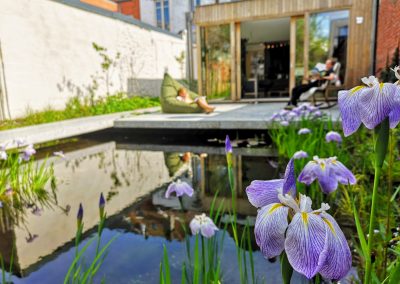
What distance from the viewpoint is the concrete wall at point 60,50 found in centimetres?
622

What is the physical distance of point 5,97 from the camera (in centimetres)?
605

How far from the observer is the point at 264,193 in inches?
20.8

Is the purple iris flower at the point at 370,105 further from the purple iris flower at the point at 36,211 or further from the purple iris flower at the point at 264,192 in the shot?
the purple iris flower at the point at 36,211

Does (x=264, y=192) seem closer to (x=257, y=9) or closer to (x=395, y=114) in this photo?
(x=395, y=114)

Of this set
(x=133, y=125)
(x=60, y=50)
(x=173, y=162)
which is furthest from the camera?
(x=60, y=50)

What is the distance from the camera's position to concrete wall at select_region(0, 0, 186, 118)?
622 cm

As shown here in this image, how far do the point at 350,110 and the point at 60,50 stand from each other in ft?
25.6

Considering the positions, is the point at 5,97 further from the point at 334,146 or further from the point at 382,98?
the point at 382,98

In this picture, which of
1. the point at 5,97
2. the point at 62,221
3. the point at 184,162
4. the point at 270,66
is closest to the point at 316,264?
the point at 62,221

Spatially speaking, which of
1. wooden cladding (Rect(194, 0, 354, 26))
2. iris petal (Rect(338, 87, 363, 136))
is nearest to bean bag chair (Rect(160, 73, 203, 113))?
wooden cladding (Rect(194, 0, 354, 26))

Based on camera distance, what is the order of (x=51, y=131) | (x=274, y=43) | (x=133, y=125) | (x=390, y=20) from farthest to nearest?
(x=274, y=43), (x=133, y=125), (x=51, y=131), (x=390, y=20)

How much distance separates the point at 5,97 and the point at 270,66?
8.25 m

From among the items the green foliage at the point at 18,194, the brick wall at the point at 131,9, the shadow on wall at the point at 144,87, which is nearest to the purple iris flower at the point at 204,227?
the green foliage at the point at 18,194

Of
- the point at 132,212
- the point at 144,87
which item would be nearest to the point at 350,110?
the point at 132,212
